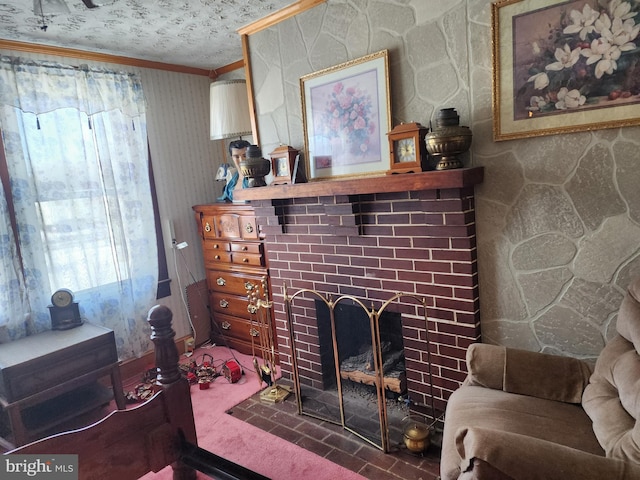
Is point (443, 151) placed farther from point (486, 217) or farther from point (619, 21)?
point (619, 21)

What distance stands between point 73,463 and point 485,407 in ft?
4.61

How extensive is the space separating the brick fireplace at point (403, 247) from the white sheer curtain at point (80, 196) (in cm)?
113

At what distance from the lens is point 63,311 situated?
9.50 feet

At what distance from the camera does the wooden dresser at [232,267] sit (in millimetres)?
3322

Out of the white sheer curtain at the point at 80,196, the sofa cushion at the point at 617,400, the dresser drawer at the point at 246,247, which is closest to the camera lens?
the sofa cushion at the point at 617,400

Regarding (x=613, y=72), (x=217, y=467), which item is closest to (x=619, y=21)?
(x=613, y=72)

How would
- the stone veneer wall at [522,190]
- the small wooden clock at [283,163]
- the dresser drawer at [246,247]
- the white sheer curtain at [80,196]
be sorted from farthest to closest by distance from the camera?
1. the dresser drawer at [246,247]
2. the white sheer curtain at [80,196]
3. the small wooden clock at [283,163]
4. the stone veneer wall at [522,190]

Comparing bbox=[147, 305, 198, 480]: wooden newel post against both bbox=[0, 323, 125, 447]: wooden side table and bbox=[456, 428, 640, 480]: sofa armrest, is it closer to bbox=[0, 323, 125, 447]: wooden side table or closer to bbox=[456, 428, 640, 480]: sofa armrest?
bbox=[456, 428, 640, 480]: sofa armrest

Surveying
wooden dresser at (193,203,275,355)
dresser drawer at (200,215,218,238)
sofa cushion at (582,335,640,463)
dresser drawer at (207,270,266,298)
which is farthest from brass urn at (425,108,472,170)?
dresser drawer at (200,215,218,238)

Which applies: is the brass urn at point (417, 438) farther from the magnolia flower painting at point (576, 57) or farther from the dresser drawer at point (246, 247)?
the dresser drawer at point (246, 247)

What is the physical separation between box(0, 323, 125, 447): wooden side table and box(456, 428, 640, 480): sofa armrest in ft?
7.65

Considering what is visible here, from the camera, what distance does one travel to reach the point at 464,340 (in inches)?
86.1

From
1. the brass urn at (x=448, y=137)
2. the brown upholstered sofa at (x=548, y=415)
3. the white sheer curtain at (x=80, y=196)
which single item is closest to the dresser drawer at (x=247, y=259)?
the white sheer curtain at (x=80, y=196)

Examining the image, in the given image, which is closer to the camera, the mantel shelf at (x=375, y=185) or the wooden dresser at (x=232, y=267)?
the mantel shelf at (x=375, y=185)
